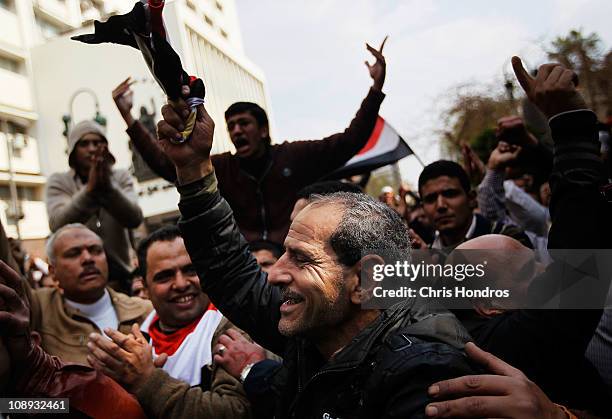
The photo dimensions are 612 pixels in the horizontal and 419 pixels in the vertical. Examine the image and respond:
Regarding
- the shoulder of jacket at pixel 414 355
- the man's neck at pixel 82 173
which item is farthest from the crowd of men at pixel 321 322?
the man's neck at pixel 82 173

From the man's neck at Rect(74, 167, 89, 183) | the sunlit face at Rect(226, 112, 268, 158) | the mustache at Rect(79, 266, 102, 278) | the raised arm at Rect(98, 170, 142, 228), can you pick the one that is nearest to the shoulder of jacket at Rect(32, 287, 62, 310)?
the mustache at Rect(79, 266, 102, 278)

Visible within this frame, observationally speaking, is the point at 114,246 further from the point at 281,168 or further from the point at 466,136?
the point at 466,136

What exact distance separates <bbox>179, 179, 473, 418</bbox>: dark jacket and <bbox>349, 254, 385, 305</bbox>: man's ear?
0.09m

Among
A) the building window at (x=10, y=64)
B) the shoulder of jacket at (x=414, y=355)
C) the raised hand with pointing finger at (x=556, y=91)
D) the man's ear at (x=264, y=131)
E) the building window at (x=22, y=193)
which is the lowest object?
the shoulder of jacket at (x=414, y=355)

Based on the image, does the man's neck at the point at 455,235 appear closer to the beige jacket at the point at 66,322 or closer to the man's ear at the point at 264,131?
the man's ear at the point at 264,131

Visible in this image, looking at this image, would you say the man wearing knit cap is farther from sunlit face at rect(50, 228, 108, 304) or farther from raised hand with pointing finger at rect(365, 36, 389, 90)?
raised hand with pointing finger at rect(365, 36, 389, 90)

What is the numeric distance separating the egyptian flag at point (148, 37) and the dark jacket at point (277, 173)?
1.85 metres

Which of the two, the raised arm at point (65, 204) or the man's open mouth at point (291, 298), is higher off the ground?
the raised arm at point (65, 204)

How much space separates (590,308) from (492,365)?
0.35 metres

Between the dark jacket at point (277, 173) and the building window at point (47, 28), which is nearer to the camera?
the dark jacket at point (277, 173)

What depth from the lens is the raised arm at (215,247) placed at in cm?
182

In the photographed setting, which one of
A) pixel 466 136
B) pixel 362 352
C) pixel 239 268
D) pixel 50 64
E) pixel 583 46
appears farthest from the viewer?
pixel 466 136

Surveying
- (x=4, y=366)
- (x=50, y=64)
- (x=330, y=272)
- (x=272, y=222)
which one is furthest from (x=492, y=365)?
(x=50, y=64)

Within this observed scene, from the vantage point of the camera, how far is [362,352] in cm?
134
